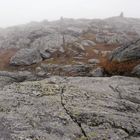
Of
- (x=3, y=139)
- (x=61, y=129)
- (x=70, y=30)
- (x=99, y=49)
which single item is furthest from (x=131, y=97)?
(x=70, y=30)

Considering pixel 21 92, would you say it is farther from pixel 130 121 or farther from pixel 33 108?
pixel 130 121

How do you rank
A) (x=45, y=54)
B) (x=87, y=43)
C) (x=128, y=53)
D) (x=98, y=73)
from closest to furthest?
(x=98, y=73), (x=128, y=53), (x=45, y=54), (x=87, y=43)

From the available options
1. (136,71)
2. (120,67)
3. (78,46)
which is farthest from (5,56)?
(136,71)

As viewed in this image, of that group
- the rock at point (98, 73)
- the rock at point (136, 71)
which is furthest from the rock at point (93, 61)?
the rock at point (136, 71)

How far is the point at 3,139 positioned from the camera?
1359 cm

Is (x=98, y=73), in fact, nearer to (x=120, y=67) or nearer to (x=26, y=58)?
(x=120, y=67)

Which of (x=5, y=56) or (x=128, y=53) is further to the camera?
(x=5, y=56)

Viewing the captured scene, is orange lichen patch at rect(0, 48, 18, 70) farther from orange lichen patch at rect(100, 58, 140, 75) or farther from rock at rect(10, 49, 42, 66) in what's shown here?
orange lichen patch at rect(100, 58, 140, 75)

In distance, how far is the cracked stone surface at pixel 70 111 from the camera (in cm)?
1432

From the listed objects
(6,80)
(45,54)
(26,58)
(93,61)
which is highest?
(6,80)

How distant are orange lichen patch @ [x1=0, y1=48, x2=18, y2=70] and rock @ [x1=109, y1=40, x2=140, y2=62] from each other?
19.0 meters

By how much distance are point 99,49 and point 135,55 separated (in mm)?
19444

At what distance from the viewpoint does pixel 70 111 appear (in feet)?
53.4

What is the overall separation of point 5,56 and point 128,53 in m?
26.4
